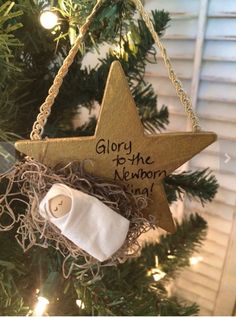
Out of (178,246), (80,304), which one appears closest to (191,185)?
(178,246)

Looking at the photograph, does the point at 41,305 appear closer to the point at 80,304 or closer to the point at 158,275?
the point at 80,304

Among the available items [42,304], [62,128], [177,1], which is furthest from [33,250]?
[177,1]

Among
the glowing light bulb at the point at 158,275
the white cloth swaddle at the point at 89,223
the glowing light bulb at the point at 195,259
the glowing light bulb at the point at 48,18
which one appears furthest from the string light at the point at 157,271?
the glowing light bulb at the point at 48,18

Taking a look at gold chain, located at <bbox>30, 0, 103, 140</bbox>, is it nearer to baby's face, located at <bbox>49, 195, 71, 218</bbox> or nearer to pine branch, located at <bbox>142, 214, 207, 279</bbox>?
baby's face, located at <bbox>49, 195, 71, 218</bbox>

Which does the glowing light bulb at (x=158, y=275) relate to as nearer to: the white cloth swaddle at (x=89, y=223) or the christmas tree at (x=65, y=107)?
the christmas tree at (x=65, y=107)

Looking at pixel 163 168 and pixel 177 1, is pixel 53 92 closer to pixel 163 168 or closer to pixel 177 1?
pixel 163 168

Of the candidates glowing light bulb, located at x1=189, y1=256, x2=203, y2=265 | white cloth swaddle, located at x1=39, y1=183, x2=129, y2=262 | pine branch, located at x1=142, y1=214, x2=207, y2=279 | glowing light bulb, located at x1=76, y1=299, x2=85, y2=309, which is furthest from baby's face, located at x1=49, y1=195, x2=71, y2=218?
glowing light bulb, located at x1=189, y1=256, x2=203, y2=265
